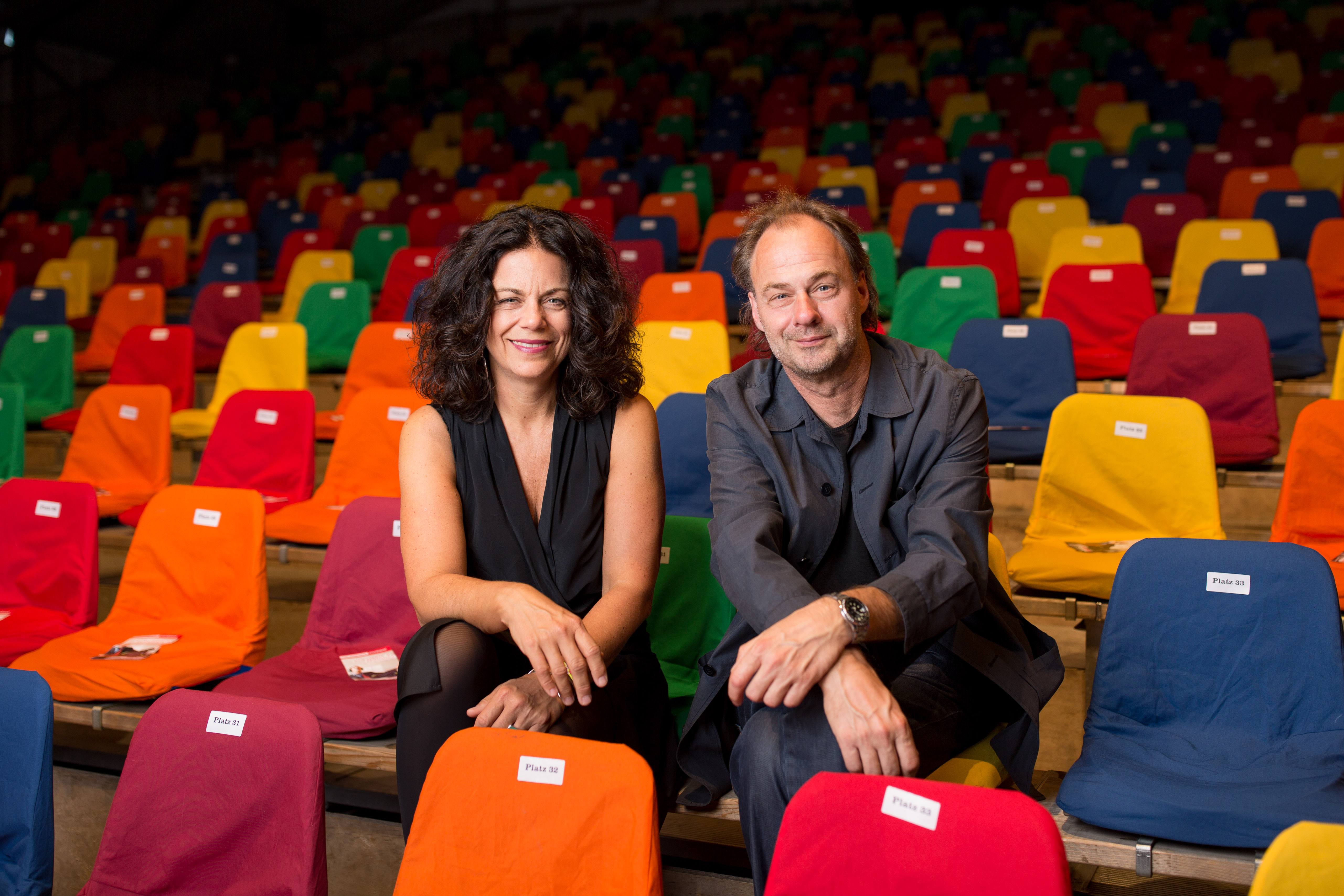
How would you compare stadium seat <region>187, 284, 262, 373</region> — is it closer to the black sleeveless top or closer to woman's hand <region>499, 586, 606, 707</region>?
the black sleeveless top

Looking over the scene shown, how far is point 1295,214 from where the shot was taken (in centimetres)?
477

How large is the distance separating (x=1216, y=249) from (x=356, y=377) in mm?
3710

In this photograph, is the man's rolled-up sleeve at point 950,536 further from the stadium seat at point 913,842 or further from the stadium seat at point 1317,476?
the stadium seat at point 1317,476

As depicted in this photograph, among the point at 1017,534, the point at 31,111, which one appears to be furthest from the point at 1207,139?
the point at 31,111

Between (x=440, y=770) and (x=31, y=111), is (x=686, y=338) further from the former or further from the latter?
(x=31, y=111)

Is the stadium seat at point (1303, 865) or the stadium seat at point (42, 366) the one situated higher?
the stadium seat at point (42, 366)

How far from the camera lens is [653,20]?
12438 millimetres

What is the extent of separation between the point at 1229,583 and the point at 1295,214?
3.85m

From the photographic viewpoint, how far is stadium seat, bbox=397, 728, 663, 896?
1.26 m

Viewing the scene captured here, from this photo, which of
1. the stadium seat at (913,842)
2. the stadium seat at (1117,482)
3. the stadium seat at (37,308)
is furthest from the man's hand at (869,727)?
the stadium seat at (37,308)

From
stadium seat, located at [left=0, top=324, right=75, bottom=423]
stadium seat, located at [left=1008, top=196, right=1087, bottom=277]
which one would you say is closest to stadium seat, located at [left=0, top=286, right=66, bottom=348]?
stadium seat, located at [left=0, top=324, right=75, bottom=423]

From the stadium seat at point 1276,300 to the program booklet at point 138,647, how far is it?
11.3ft

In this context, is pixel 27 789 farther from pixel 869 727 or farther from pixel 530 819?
pixel 869 727

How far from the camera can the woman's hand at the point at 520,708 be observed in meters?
1.52
